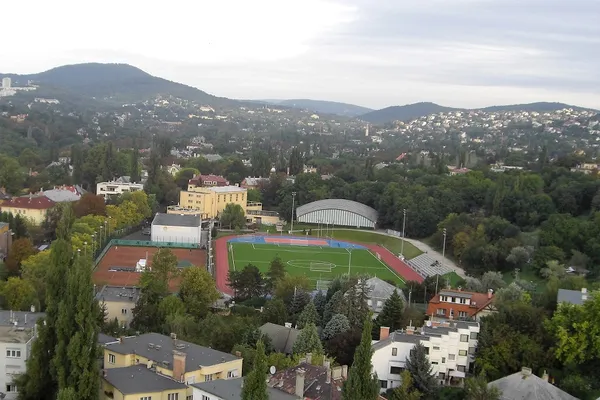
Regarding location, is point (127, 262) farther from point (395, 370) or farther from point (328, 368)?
point (328, 368)

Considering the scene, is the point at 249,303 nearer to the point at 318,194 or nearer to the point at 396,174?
the point at 318,194

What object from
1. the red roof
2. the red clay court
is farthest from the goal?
the red roof

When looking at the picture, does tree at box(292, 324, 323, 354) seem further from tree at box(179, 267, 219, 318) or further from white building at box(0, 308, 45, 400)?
white building at box(0, 308, 45, 400)

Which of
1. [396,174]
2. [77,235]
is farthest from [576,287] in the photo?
[396,174]

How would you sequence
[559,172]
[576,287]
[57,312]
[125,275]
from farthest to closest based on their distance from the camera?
[559,172] < [125,275] < [576,287] < [57,312]

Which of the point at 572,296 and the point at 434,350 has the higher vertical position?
the point at 572,296

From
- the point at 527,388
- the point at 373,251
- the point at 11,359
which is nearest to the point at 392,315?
the point at 527,388
